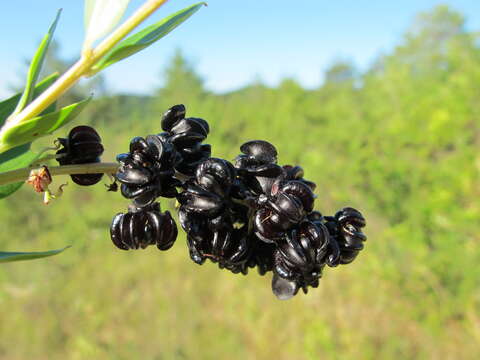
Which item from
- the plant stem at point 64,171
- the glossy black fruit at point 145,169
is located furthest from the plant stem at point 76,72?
the glossy black fruit at point 145,169

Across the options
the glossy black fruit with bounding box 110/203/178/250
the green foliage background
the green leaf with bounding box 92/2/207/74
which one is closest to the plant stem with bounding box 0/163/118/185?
the glossy black fruit with bounding box 110/203/178/250

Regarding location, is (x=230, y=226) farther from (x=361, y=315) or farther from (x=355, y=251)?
(x=361, y=315)

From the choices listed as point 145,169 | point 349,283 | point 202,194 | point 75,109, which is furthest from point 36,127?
point 349,283

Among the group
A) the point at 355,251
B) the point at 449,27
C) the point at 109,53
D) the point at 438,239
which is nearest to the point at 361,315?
the point at 438,239

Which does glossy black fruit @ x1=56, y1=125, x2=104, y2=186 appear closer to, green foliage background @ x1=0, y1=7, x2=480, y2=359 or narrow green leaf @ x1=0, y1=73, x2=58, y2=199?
narrow green leaf @ x1=0, y1=73, x2=58, y2=199

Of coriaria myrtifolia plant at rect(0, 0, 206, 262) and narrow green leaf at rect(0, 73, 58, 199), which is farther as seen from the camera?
narrow green leaf at rect(0, 73, 58, 199)

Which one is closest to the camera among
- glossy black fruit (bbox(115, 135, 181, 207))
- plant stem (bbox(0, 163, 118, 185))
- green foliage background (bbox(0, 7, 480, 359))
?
plant stem (bbox(0, 163, 118, 185))

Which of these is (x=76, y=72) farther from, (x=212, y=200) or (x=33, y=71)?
(x=212, y=200)
